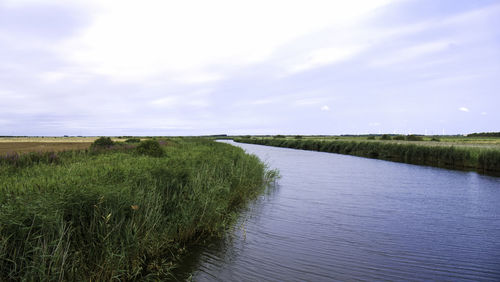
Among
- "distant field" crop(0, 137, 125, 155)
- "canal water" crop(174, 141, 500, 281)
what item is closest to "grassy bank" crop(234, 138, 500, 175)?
"canal water" crop(174, 141, 500, 281)

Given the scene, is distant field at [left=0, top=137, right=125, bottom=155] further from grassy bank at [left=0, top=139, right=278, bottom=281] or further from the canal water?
the canal water

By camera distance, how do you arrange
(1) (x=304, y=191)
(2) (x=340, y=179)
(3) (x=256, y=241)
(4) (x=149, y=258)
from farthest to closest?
(2) (x=340, y=179) < (1) (x=304, y=191) < (3) (x=256, y=241) < (4) (x=149, y=258)

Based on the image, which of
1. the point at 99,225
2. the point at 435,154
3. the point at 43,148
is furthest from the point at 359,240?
the point at 435,154

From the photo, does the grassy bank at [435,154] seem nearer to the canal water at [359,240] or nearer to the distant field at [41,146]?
the canal water at [359,240]

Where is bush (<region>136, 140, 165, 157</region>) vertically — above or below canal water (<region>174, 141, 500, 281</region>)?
above

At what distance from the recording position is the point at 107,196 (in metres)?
5.49

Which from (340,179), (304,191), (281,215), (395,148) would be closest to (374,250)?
(281,215)

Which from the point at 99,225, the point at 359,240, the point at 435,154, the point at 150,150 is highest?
the point at 150,150

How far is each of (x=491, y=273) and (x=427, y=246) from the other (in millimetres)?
1671

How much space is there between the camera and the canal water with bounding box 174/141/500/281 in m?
6.50

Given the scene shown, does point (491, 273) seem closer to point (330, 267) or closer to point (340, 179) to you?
point (330, 267)

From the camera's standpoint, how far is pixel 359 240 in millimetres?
8586

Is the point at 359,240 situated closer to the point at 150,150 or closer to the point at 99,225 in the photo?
the point at 99,225

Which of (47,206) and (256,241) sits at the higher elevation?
(47,206)
